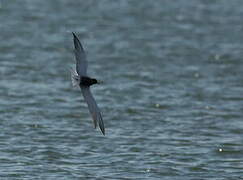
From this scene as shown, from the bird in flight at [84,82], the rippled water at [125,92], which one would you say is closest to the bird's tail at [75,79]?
the bird in flight at [84,82]

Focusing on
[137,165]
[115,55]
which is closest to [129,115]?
[137,165]

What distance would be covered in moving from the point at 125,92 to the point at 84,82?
6222 millimetres

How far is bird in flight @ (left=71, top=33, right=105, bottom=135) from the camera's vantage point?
27.7 ft

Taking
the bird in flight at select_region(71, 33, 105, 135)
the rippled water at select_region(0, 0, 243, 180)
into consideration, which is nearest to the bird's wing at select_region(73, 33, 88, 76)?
the bird in flight at select_region(71, 33, 105, 135)

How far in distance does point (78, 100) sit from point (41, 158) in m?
3.38

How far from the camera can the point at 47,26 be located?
2022 centimetres

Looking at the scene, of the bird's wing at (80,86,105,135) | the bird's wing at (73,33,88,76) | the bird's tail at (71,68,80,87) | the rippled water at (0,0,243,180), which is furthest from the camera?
the rippled water at (0,0,243,180)

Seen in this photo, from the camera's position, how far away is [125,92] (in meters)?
14.8

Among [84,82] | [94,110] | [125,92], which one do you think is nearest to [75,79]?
[84,82]

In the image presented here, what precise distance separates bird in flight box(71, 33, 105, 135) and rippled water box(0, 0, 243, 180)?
198 centimetres

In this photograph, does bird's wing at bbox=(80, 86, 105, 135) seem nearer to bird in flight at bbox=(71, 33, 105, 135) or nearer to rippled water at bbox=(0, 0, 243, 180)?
bird in flight at bbox=(71, 33, 105, 135)

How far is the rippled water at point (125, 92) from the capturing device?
1105 cm

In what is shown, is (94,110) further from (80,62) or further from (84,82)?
(80,62)

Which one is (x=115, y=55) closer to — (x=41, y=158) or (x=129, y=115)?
(x=129, y=115)
